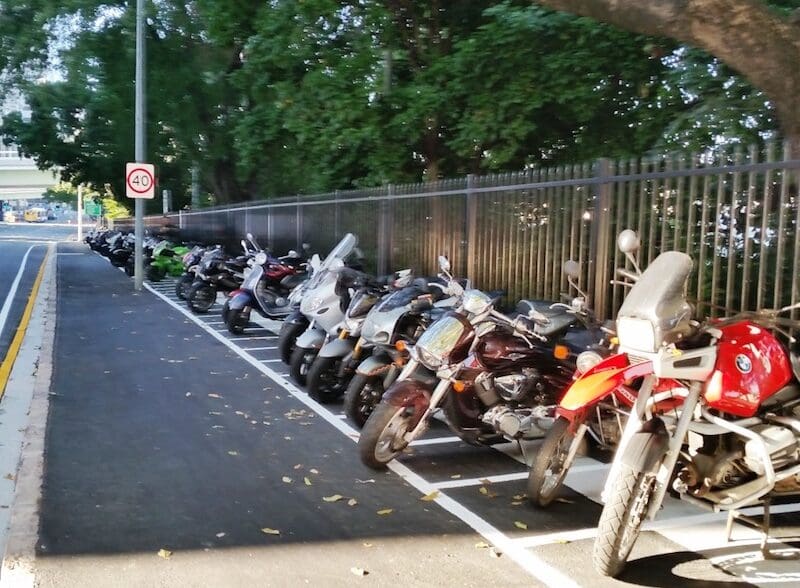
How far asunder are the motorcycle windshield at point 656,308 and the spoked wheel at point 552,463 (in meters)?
1.03

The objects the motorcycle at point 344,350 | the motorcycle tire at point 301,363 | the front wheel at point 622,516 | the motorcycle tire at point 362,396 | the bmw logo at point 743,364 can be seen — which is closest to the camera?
the front wheel at point 622,516

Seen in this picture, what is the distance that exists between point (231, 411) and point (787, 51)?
5578 mm

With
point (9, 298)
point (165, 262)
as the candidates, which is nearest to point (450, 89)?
point (9, 298)

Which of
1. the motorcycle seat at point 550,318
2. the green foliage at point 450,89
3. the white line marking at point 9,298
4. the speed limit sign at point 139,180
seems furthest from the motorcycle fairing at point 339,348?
the speed limit sign at point 139,180

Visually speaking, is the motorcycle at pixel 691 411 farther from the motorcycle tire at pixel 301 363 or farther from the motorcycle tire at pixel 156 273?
the motorcycle tire at pixel 156 273

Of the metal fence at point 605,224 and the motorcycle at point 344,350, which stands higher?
the metal fence at point 605,224

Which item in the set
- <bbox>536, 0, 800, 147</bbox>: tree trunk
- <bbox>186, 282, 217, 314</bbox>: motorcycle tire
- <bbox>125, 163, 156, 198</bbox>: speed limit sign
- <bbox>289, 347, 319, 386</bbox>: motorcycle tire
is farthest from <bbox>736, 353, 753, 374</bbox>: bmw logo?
<bbox>125, 163, 156, 198</bbox>: speed limit sign

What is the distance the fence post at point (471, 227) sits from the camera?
9.49 metres

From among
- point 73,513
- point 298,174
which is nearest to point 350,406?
point 73,513

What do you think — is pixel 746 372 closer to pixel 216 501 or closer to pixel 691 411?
pixel 691 411

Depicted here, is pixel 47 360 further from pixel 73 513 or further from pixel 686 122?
pixel 686 122

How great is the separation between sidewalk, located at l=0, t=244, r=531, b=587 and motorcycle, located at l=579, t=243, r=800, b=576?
2.48 ft

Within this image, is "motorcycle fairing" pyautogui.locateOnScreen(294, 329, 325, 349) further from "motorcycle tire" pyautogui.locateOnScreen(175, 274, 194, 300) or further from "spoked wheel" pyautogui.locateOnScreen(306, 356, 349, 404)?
"motorcycle tire" pyautogui.locateOnScreen(175, 274, 194, 300)

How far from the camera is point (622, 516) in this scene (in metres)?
3.93
